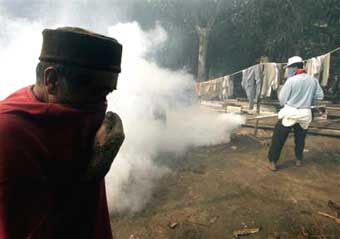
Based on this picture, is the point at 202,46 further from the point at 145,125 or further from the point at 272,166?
the point at 272,166

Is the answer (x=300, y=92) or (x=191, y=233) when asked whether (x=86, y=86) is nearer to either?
(x=191, y=233)

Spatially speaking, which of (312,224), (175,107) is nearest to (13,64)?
(175,107)

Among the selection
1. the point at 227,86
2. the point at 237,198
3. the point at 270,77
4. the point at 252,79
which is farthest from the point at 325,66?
the point at 237,198

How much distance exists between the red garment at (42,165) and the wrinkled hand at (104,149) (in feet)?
0.11

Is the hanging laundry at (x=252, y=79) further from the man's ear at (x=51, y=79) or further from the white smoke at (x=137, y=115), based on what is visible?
the man's ear at (x=51, y=79)

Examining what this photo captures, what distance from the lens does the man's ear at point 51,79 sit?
43.2 inches

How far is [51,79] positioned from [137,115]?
583cm

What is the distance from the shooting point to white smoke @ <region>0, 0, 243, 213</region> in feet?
16.4

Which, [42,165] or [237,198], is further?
[237,198]

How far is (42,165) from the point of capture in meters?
1.06

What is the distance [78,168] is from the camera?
1181 millimetres

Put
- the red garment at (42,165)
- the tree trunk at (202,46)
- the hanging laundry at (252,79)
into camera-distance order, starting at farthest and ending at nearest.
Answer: the tree trunk at (202,46)
the hanging laundry at (252,79)
the red garment at (42,165)

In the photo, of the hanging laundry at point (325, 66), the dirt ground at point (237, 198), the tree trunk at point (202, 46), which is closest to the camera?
the dirt ground at point (237, 198)

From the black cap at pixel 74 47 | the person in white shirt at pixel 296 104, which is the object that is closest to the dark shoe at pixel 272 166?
the person in white shirt at pixel 296 104
